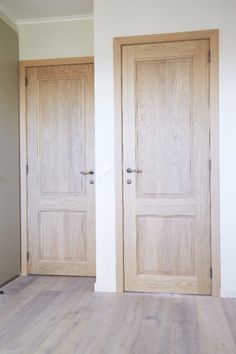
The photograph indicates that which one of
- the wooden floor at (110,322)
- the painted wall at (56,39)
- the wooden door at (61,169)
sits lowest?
the wooden floor at (110,322)

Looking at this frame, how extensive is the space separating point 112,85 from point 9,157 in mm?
1236

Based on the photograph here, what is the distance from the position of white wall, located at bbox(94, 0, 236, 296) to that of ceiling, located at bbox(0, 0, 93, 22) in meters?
0.34

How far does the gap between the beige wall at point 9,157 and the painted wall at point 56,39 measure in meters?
0.13

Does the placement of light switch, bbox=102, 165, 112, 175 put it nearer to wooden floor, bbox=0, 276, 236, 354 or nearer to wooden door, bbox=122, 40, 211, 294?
wooden door, bbox=122, 40, 211, 294

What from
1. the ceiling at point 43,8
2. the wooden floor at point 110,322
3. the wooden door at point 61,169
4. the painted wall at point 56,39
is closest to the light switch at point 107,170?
the wooden door at point 61,169

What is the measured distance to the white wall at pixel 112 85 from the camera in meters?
2.93

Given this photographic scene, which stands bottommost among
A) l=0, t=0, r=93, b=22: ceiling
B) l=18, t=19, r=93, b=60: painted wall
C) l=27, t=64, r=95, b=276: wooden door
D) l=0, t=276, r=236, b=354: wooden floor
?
l=0, t=276, r=236, b=354: wooden floor

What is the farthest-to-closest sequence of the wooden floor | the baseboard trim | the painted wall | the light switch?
1. the painted wall
2. the light switch
3. the baseboard trim
4. the wooden floor

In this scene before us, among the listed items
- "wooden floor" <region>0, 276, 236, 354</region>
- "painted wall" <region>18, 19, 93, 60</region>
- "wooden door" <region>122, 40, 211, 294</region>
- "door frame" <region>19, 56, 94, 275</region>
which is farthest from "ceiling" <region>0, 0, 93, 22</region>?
"wooden floor" <region>0, 276, 236, 354</region>

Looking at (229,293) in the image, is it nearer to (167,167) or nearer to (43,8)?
(167,167)

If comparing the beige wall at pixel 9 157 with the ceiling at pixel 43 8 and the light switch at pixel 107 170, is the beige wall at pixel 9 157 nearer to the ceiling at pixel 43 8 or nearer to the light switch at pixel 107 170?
the ceiling at pixel 43 8

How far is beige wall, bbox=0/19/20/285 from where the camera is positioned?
→ 3.32 m

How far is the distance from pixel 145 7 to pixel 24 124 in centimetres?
164

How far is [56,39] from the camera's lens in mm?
3617
